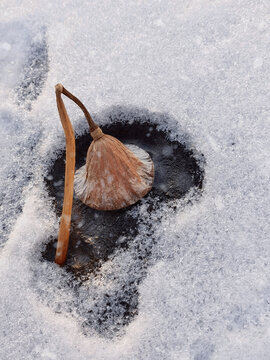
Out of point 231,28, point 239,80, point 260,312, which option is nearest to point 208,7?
point 231,28

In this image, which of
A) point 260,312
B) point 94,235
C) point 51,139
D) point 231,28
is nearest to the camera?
point 260,312

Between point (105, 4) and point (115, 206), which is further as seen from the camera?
point (105, 4)

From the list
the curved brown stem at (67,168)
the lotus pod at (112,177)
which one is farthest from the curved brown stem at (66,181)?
the lotus pod at (112,177)

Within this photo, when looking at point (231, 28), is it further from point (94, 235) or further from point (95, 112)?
point (94, 235)

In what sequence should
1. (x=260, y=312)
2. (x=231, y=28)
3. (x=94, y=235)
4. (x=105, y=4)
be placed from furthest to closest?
(x=105, y=4)
(x=231, y=28)
(x=94, y=235)
(x=260, y=312)

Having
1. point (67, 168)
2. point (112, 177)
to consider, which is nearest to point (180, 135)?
point (112, 177)

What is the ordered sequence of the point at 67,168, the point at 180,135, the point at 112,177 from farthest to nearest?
the point at 180,135, the point at 112,177, the point at 67,168

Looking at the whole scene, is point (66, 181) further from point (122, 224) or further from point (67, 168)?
point (122, 224)

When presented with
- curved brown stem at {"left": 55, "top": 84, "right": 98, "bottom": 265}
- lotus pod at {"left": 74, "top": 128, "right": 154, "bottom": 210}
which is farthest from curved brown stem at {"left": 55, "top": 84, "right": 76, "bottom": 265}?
lotus pod at {"left": 74, "top": 128, "right": 154, "bottom": 210}
